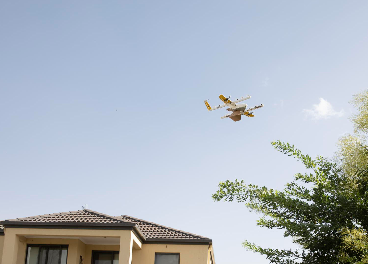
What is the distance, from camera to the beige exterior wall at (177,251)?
18297 millimetres

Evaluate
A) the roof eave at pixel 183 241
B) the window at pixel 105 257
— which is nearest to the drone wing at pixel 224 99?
the roof eave at pixel 183 241

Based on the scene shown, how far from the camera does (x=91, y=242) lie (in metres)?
18.6

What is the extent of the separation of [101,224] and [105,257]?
271 cm

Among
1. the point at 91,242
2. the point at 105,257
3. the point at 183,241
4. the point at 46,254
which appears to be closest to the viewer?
the point at 46,254

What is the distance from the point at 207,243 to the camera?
1848 centimetres

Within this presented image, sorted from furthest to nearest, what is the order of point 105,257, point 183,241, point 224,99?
point 224,99, point 105,257, point 183,241

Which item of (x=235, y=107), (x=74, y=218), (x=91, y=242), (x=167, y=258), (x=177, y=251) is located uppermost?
(x=235, y=107)

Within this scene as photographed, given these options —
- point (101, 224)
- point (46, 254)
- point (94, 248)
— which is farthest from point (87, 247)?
point (101, 224)

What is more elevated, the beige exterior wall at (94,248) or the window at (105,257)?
the beige exterior wall at (94,248)

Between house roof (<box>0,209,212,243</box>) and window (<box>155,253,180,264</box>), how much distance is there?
58cm

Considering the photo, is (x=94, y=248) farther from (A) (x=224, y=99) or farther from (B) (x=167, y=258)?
(A) (x=224, y=99)

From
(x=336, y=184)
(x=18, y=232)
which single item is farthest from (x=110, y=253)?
(x=336, y=184)

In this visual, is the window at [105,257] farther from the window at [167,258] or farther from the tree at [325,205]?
the tree at [325,205]

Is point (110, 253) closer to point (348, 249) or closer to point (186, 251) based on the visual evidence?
point (186, 251)
